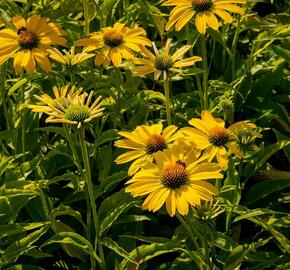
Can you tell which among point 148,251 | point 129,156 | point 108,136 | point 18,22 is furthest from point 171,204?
point 18,22

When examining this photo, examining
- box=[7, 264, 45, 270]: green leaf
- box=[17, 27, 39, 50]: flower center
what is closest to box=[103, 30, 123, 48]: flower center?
box=[17, 27, 39, 50]: flower center

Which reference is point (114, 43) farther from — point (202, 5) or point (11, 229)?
point (11, 229)

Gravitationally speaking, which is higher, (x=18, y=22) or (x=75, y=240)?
(x=18, y=22)

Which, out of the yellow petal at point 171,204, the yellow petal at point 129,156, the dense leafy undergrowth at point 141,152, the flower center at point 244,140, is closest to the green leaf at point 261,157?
the dense leafy undergrowth at point 141,152

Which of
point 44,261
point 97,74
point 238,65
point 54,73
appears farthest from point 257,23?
point 44,261

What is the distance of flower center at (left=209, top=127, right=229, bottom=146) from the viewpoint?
68.6 inches

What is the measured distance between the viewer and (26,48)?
205cm

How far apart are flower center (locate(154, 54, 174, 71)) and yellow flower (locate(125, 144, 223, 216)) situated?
35 cm

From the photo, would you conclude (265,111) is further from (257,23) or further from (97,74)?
(97,74)

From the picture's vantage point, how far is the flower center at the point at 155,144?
173 centimetres

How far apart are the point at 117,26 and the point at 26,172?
2.08 ft

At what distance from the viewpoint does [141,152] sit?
5.70 ft

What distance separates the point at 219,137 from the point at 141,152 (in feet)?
0.78

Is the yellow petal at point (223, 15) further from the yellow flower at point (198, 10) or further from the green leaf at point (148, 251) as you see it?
the green leaf at point (148, 251)
